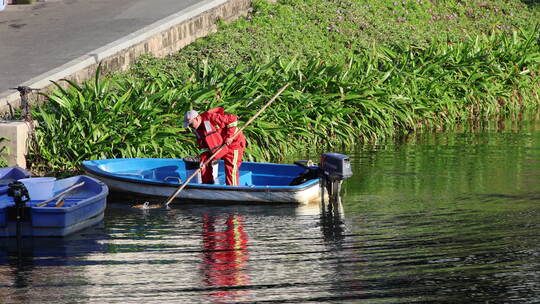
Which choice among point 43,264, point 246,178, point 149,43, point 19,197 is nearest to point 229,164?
point 246,178

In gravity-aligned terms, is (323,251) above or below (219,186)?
below

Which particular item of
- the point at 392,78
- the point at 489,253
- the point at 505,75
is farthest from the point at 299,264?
the point at 505,75

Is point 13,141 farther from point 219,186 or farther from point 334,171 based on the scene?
point 334,171

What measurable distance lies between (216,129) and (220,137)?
118 mm

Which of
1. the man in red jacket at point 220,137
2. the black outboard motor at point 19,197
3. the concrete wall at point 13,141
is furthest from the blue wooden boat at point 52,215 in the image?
the concrete wall at point 13,141

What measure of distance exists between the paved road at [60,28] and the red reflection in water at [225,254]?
5.60 m

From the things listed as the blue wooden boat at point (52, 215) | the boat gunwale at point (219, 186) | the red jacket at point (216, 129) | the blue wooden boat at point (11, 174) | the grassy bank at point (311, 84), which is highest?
the grassy bank at point (311, 84)

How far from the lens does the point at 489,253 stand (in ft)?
36.0

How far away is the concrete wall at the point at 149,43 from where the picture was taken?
56.6 feet

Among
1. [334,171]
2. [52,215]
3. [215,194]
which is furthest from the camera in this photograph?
[215,194]

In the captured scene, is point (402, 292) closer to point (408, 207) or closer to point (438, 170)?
point (408, 207)

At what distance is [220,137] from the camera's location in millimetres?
14523

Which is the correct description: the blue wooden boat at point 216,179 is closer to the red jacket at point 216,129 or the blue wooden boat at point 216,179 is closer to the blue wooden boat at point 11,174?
the red jacket at point 216,129

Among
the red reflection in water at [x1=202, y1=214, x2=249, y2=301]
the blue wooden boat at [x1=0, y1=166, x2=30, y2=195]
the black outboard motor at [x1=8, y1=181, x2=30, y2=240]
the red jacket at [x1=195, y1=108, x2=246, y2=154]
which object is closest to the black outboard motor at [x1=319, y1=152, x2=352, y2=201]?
the red jacket at [x1=195, y1=108, x2=246, y2=154]
